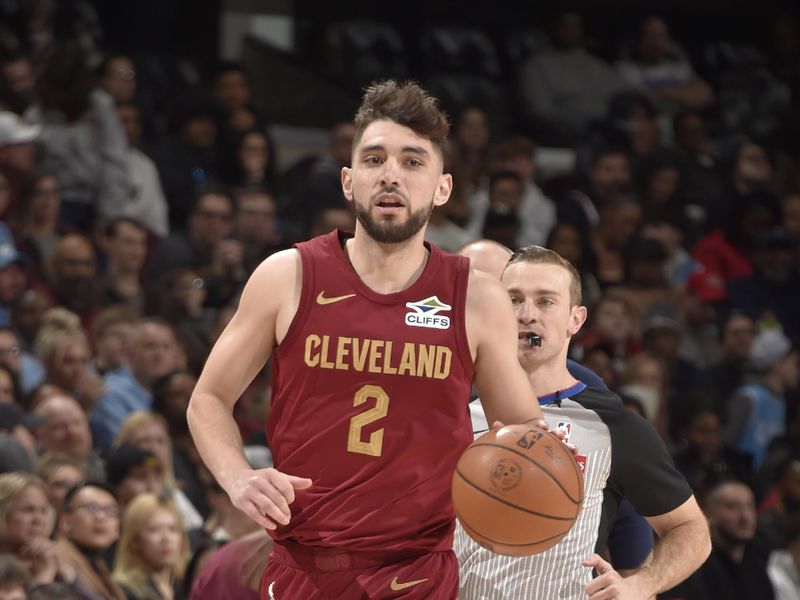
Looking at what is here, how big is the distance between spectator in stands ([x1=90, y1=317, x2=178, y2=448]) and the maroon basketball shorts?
4.40 meters

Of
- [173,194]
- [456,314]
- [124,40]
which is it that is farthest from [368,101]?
[124,40]

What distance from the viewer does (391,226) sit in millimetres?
3682

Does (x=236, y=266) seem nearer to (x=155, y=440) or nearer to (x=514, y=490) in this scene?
(x=155, y=440)

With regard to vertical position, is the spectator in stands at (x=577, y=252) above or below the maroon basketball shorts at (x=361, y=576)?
below

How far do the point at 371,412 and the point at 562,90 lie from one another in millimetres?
9892

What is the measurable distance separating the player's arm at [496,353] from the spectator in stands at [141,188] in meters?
6.34

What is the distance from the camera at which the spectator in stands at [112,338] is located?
8.47 meters

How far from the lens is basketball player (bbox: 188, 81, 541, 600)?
3.63 m

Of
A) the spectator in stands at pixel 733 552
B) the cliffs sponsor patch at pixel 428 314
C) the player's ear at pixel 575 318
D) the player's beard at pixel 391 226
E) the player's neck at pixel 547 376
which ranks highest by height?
the player's beard at pixel 391 226

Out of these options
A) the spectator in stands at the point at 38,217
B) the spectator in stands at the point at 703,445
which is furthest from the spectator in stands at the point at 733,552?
the spectator in stands at the point at 38,217

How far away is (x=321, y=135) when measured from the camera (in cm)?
1276

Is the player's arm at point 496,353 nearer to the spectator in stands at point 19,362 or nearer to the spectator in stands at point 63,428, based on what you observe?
the spectator in stands at point 63,428

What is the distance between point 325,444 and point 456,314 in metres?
0.43

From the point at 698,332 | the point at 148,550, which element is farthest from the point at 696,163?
the point at 148,550
